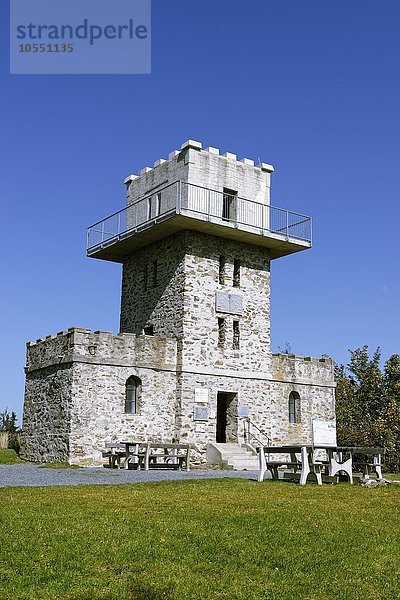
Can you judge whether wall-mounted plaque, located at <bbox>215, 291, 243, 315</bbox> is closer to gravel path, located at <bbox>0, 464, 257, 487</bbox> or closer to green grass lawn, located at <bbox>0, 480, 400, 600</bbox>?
gravel path, located at <bbox>0, 464, 257, 487</bbox>

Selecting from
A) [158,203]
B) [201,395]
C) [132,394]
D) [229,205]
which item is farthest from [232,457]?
[158,203]

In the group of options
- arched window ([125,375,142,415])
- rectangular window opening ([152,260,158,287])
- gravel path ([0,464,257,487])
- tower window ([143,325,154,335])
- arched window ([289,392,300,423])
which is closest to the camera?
gravel path ([0,464,257,487])

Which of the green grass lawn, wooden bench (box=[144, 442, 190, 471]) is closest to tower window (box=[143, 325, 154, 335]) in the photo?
wooden bench (box=[144, 442, 190, 471])

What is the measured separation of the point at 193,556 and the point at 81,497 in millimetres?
4763

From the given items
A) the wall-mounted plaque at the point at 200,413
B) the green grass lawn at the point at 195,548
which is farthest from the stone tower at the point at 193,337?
the green grass lawn at the point at 195,548

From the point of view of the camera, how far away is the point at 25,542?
754cm

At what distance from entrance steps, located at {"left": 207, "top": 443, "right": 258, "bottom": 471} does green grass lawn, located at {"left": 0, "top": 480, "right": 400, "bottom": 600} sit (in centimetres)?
A: 1033

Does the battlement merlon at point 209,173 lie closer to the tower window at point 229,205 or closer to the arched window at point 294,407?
the tower window at point 229,205

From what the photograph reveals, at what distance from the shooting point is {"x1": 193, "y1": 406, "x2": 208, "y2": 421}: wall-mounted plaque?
23.1 m

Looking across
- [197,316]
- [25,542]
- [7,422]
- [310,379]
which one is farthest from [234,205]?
[25,542]

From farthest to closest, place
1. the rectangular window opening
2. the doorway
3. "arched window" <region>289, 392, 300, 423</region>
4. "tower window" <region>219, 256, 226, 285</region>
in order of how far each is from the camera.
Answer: "arched window" <region>289, 392, 300, 423</region> → the rectangular window opening → "tower window" <region>219, 256, 226, 285</region> → the doorway

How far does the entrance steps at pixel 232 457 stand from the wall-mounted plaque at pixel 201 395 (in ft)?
5.01

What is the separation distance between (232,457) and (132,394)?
385cm

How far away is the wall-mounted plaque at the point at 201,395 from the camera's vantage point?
23203mm
